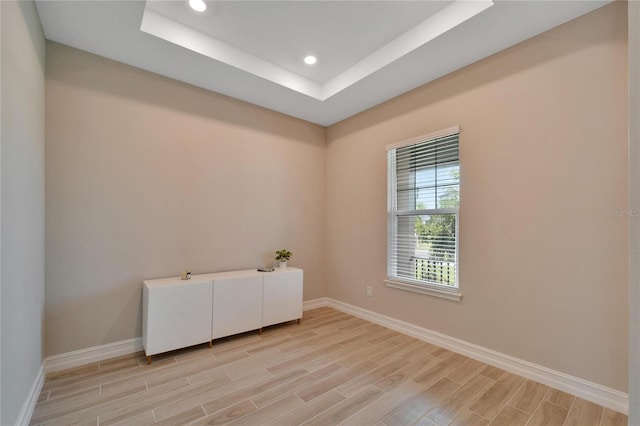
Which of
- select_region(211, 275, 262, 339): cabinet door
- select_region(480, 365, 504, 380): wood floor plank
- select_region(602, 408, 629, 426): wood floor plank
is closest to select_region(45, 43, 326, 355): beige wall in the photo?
select_region(211, 275, 262, 339): cabinet door

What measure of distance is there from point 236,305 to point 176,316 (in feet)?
1.92

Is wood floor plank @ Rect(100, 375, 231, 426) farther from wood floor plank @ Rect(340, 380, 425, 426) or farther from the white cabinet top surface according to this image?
wood floor plank @ Rect(340, 380, 425, 426)

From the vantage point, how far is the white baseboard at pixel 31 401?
169cm

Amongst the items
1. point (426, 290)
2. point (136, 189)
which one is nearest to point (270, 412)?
point (426, 290)

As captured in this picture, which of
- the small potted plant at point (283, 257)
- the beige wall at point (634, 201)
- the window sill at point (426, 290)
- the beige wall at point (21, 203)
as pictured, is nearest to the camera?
the beige wall at point (634, 201)

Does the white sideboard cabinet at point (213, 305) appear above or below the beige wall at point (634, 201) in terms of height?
below

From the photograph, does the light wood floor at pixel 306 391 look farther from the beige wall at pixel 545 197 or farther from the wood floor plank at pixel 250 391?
the beige wall at pixel 545 197

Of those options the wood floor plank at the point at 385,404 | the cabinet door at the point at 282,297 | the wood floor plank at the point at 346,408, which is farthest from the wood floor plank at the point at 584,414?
the cabinet door at the point at 282,297

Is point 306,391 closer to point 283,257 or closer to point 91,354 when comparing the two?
point 283,257

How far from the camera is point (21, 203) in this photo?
1772mm

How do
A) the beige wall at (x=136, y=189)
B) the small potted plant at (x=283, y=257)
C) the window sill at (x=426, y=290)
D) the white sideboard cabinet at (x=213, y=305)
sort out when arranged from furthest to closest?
the small potted plant at (x=283, y=257) → the window sill at (x=426, y=290) → the white sideboard cabinet at (x=213, y=305) → the beige wall at (x=136, y=189)

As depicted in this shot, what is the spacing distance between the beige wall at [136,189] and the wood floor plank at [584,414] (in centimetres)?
307

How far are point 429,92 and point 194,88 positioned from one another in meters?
2.59

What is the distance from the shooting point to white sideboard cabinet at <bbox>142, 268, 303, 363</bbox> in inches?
102
